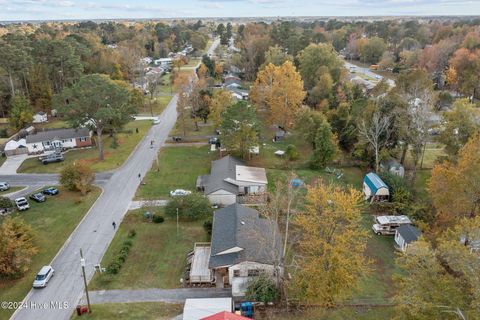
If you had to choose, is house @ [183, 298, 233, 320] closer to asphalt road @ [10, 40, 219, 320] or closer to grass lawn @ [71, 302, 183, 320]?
grass lawn @ [71, 302, 183, 320]

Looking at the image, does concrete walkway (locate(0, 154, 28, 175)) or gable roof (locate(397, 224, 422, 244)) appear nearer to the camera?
gable roof (locate(397, 224, 422, 244))

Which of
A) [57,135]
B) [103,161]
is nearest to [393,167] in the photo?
[103,161]

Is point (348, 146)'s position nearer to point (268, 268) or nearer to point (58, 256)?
point (268, 268)

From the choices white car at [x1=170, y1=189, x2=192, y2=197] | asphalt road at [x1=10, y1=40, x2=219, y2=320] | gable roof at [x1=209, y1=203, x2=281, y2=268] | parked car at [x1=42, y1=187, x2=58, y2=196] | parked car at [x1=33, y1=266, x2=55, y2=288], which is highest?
gable roof at [x1=209, y1=203, x2=281, y2=268]

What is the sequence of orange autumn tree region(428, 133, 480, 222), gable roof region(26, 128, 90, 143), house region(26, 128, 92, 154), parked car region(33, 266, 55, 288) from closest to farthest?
parked car region(33, 266, 55, 288) < orange autumn tree region(428, 133, 480, 222) < house region(26, 128, 92, 154) < gable roof region(26, 128, 90, 143)

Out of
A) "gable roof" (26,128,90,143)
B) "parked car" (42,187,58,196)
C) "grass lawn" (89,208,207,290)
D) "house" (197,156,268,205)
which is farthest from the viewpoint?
"gable roof" (26,128,90,143)

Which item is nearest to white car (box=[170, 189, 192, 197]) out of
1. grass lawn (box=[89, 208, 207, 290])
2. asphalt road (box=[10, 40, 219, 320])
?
grass lawn (box=[89, 208, 207, 290])
